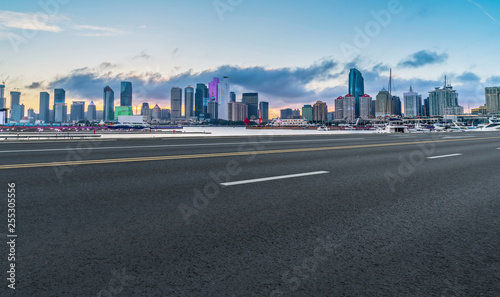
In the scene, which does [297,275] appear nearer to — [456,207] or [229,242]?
[229,242]

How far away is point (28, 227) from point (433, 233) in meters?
4.63

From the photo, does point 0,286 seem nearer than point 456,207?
Yes

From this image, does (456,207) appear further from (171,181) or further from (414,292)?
(171,181)

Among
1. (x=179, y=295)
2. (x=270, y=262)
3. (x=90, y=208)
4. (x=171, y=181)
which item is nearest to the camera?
(x=179, y=295)

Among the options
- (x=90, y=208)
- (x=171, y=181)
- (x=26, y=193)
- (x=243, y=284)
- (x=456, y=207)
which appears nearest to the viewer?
(x=243, y=284)

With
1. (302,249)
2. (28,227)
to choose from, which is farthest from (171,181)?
(302,249)

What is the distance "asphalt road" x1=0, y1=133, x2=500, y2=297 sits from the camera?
8.00 ft

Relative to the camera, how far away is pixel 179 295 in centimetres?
226

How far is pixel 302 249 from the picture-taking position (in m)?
3.06

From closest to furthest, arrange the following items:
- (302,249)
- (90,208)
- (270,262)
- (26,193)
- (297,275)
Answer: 1. (297,275)
2. (270,262)
3. (302,249)
4. (90,208)
5. (26,193)

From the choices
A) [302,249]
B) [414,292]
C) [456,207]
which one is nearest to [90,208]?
[302,249]

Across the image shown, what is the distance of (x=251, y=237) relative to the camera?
3.39 meters

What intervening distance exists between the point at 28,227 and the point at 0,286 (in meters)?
1.44

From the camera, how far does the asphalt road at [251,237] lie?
2.44m
